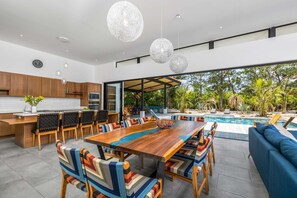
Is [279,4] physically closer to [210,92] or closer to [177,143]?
[177,143]

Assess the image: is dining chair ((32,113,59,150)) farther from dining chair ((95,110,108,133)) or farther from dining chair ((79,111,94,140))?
dining chair ((95,110,108,133))

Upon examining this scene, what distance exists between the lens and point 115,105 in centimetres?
689

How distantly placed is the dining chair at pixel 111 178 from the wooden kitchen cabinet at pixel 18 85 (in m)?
5.22

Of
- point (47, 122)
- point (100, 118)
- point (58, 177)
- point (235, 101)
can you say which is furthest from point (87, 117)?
point (235, 101)

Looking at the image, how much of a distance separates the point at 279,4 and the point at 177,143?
11.2 ft

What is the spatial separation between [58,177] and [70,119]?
198 cm

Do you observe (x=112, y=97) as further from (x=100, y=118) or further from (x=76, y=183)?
(x=76, y=183)

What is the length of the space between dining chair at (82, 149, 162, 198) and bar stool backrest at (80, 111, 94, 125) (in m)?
3.32

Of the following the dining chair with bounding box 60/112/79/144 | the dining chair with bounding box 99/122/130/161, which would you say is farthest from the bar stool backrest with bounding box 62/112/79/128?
the dining chair with bounding box 99/122/130/161

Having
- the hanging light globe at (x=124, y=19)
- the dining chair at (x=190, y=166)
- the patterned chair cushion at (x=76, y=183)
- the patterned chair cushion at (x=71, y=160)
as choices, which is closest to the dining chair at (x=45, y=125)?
the patterned chair cushion at (x=76, y=183)

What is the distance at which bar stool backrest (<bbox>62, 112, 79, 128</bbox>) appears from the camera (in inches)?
146

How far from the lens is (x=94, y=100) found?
6.59 meters

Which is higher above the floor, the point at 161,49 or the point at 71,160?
the point at 161,49

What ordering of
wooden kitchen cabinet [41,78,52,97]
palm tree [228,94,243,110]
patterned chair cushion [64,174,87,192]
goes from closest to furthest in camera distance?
patterned chair cushion [64,174,87,192] → wooden kitchen cabinet [41,78,52,97] → palm tree [228,94,243,110]
